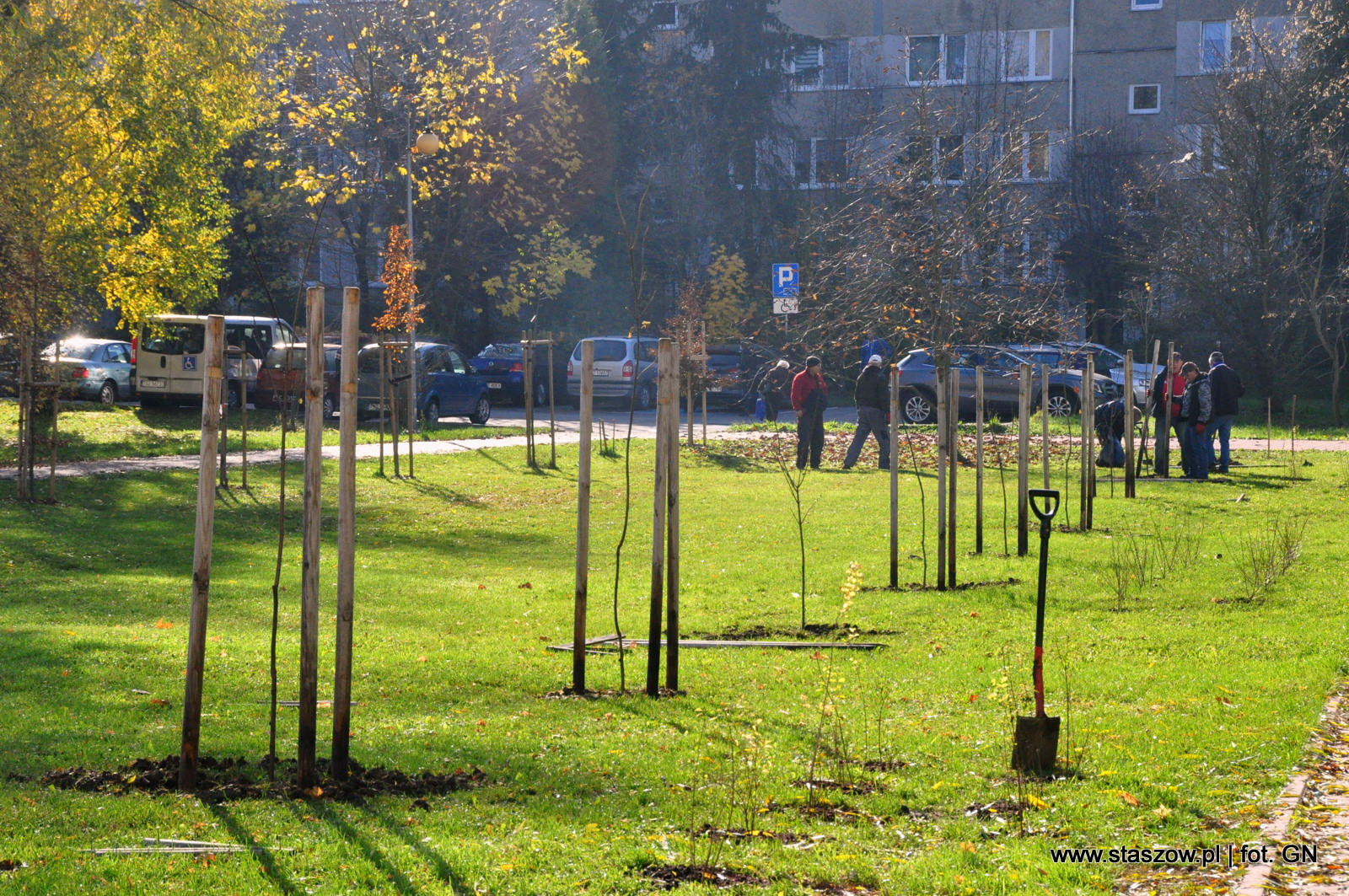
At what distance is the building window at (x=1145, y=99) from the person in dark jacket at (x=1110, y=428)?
94.2ft

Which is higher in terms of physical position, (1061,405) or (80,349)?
(80,349)

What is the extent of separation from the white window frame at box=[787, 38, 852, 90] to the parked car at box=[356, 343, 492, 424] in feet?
72.7

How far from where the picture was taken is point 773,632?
9.45 metres

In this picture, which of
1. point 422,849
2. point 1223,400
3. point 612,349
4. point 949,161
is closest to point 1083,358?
point 949,161

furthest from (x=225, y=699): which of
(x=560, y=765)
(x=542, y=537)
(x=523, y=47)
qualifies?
(x=523, y=47)

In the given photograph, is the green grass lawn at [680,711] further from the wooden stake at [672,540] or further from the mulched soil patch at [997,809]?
the wooden stake at [672,540]

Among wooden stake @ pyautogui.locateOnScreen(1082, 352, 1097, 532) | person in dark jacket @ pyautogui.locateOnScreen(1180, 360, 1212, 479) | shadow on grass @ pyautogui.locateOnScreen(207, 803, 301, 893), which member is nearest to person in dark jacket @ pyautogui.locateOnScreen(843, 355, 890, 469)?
person in dark jacket @ pyautogui.locateOnScreen(1180, 360, 1212, 479)

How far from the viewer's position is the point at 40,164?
63.0 feet

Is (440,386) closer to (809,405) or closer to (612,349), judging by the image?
(612,349)

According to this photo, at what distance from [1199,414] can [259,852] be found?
17.7 meters

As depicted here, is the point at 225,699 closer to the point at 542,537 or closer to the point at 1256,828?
the point at 1256,828

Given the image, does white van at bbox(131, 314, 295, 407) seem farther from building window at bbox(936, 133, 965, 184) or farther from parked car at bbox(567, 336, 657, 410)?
building window at bbox(936, 133, 965, 184)

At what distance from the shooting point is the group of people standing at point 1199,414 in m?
19.7

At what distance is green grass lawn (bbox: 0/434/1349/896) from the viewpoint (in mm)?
4625
